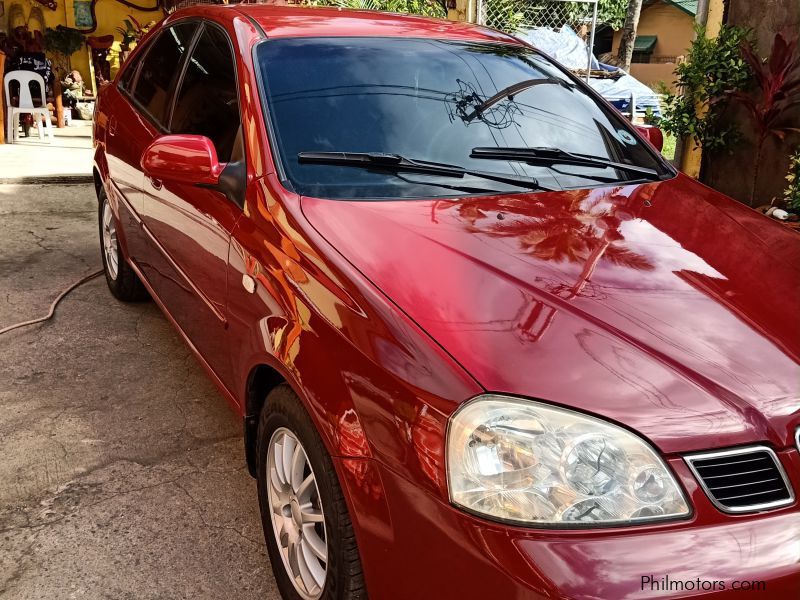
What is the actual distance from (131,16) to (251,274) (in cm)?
1317

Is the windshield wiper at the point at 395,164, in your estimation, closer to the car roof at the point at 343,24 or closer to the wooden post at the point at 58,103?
the car roof at the point at 343,24

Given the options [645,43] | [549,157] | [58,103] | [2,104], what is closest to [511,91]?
[549,157]

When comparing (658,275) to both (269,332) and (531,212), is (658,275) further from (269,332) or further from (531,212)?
(269,332)

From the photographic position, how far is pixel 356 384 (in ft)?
5.52

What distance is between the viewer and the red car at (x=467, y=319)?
4.74 feet

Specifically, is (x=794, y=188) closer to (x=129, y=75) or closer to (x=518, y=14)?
(x=129, y=75)

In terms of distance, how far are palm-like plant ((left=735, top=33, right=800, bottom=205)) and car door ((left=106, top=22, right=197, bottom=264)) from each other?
4.08 meters

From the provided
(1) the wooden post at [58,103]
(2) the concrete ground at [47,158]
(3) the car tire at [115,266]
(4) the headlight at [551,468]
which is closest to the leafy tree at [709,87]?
(3) the car tire at [115,266]

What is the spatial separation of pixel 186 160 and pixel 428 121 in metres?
0.79

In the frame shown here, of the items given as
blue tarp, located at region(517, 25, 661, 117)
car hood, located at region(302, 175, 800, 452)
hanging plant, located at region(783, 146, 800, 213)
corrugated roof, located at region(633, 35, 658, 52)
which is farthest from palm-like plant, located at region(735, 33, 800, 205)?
corrugated roof, located at region(633, 35, 658, 52)

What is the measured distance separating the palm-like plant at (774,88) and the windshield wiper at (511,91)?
311 cm

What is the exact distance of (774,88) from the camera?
5480 millimetres

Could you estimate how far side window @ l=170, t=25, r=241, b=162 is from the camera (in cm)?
270

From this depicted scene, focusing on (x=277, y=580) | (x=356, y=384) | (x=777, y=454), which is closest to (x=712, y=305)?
(x=777, y=454)
